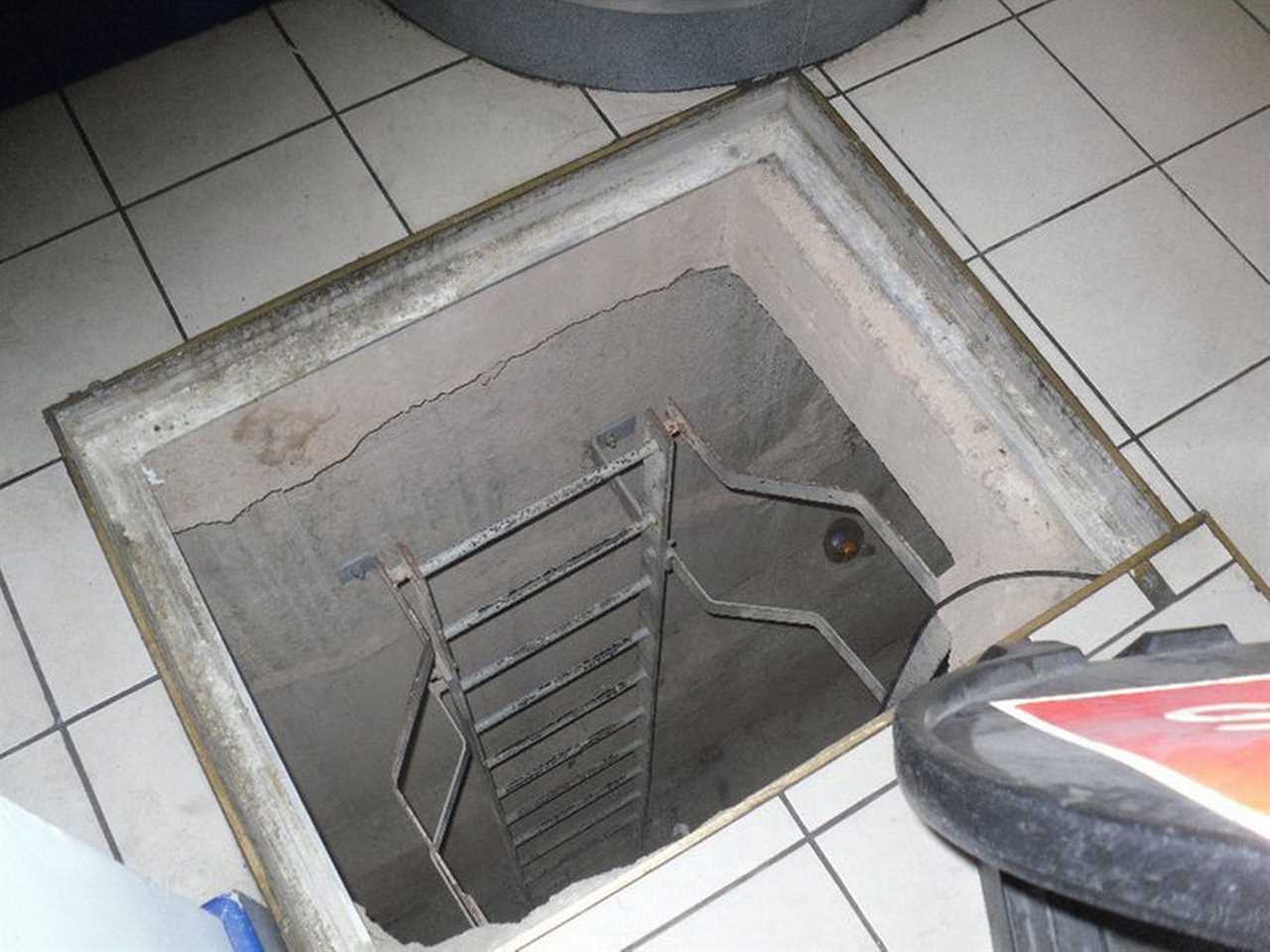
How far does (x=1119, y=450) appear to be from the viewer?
1751 millimetres

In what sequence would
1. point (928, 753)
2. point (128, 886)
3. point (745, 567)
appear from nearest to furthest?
point (928, 753)
point (128, 886)
point (745, 567)

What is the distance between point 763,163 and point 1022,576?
2.92ft

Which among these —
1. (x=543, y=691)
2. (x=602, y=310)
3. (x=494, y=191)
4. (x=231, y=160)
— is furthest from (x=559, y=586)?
(x=231, y=160)

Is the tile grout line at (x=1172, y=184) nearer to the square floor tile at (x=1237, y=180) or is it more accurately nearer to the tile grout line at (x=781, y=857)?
the square floor tile at (x=1237, y=180)

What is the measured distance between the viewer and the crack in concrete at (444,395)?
210cm

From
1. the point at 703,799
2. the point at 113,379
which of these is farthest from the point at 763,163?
the point at 703,799

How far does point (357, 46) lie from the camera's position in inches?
84.4

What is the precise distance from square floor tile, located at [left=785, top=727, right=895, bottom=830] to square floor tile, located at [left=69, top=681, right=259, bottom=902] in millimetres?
749

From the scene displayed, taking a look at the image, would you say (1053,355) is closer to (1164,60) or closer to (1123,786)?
(1164,60)

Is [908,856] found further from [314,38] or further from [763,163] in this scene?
[314,38]

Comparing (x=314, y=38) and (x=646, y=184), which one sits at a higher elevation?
(x=314, y=38)

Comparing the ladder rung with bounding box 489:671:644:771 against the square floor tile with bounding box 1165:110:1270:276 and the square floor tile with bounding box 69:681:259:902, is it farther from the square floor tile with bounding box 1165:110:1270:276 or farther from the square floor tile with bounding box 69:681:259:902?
the square floor tile with bounding box 1165:110:1270:276

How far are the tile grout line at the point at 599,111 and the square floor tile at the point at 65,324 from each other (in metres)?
0.85

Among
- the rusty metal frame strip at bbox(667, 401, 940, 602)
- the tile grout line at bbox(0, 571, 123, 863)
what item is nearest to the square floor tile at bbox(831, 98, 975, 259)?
the rusty metal frame strip at bbox(667, 401, 940, 602)
